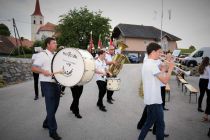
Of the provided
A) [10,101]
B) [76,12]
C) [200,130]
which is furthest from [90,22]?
[200,130]

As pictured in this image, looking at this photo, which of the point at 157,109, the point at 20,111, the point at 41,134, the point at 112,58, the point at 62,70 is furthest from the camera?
the point at 112,58

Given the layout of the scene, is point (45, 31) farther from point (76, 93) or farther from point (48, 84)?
point (48, 84)

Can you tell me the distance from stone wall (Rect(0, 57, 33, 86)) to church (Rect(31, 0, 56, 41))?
100160 millimetres

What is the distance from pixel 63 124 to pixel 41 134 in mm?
923

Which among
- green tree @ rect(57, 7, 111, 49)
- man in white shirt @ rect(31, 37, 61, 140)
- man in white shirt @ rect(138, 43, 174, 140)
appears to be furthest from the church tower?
man in white shirt @ rect(138, 43, 174, 140)

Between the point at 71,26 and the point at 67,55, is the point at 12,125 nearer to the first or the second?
the point at 67,55

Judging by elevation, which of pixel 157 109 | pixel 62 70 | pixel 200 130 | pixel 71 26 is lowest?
pixel 200 130

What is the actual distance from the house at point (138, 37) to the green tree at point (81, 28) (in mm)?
3604

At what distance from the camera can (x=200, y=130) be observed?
21.7ft

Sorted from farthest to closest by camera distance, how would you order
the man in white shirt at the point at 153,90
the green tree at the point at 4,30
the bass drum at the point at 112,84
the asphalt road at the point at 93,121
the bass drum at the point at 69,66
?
the green tree at the point at 4,30 < the bass drum at the point at 112,84 < the asphalt road at the point at 93,121 < the bass drum at the point at 69,66 < the man in white shirt at the point at 153,90

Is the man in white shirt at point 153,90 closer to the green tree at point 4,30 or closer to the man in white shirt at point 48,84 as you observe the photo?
the man in white shirt at point 48,84

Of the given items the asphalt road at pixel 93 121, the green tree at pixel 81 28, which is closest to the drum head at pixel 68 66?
the asphalt road at pixel 93 121

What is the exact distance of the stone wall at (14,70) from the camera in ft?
59.5

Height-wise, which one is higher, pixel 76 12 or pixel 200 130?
pixel 76 12
